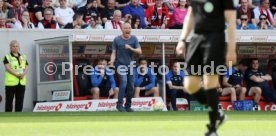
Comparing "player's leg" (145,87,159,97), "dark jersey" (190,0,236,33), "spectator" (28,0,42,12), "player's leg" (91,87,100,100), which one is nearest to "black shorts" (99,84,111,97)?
"player's leg" (91,87,100,100)

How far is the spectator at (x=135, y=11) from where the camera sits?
25.3m

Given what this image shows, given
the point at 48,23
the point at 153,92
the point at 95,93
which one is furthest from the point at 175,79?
the point at 48,23

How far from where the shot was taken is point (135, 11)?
25.4 metres

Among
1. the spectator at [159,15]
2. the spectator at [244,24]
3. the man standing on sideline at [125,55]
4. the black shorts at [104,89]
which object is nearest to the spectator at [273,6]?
the spectator at [244,24]

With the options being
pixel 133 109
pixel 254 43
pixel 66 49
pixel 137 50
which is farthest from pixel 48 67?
pixel 254 43

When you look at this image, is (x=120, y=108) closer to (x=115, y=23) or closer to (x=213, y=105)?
(x=115, y=23)

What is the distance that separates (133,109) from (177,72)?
7.85 feet

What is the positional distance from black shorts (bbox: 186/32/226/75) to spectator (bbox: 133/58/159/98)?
550 inches

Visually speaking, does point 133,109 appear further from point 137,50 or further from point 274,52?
point 274,52

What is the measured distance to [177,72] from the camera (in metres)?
24.9

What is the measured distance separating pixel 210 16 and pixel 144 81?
1420cm

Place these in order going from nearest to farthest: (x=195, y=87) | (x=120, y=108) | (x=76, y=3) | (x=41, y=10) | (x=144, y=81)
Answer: (x=195, y=87) → (x=120, y=108) → (x=144, y=81) → (x=41, y=10) → (x=76, y=3)

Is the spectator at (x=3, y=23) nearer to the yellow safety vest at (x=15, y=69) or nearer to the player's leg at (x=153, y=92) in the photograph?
the yellow safety vest at (x=15, y=69)

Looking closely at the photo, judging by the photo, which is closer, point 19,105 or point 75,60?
point 19,105
